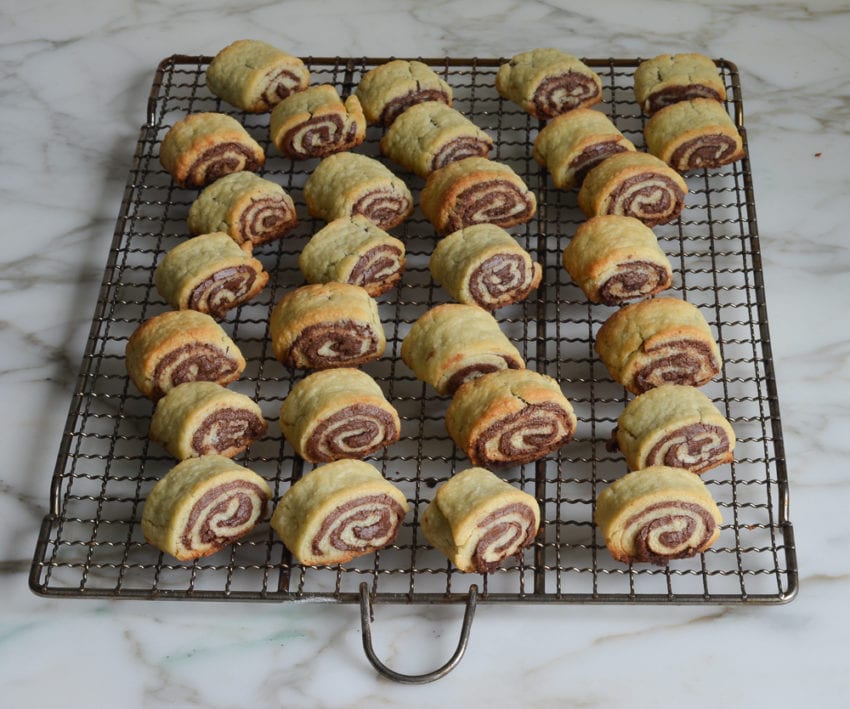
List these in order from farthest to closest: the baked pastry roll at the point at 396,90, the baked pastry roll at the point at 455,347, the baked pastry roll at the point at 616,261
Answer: the baked pastry roll at the point at 396,90, the baked pastry roll at the point at 616,261, the baked pastry roll at the point at 455,347

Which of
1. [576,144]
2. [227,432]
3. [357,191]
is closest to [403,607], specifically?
[227,432]

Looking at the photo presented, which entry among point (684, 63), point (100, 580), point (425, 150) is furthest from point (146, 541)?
point (684, 63)

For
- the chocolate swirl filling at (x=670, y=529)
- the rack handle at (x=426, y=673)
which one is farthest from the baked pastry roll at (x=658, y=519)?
the rack handle at (x=426, y=673)

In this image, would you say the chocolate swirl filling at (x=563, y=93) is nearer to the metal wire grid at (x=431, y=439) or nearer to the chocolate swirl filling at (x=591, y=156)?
the metal wire grid at (x=431, y=439)

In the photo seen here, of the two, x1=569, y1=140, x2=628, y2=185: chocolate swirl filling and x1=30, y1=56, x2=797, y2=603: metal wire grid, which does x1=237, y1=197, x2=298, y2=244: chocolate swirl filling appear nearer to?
x1=30, y1=56, x2=797, y2=603: metal wire grid

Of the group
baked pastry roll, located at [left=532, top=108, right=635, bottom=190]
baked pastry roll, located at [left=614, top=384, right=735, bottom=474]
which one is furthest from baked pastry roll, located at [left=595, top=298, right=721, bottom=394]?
baked pastry roll, located at [left=532, top=108, right=635, bottom=190]

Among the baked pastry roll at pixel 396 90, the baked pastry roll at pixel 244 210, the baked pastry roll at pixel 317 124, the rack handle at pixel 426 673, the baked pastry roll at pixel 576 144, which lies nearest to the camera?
the rack handle at pixel 426 673

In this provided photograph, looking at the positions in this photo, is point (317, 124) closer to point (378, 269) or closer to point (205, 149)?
point (205, 149)

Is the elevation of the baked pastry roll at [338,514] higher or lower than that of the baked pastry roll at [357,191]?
lower
